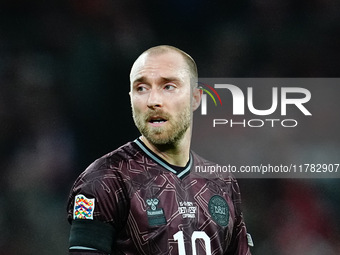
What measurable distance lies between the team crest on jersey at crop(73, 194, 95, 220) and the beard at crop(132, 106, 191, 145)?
0.47 meters

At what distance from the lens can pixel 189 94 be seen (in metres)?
3.43

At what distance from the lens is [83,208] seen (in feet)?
10.2

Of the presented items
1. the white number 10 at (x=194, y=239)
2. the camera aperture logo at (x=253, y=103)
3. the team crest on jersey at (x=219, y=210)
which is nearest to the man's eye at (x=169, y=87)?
the team crest on jersey at (x=219, y=210)

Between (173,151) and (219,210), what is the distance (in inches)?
15.8

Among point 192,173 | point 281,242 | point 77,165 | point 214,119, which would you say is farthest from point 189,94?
point 281,242

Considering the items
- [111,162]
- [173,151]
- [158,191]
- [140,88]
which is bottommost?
[158,191]

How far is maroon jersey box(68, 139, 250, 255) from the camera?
3.10 metres

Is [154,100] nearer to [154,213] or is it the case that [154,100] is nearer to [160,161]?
[160,161]

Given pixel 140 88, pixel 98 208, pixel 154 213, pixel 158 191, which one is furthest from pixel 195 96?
pixel 98 208

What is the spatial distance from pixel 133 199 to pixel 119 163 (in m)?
0.22

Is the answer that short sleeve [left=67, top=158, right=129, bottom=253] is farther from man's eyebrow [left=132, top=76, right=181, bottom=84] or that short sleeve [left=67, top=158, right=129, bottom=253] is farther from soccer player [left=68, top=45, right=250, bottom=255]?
man's eyebrow [left=132, top=76, right=181, bottom=84]

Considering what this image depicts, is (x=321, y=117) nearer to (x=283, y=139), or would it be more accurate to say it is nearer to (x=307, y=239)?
(x=283, y=139)

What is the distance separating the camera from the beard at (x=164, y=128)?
330 cm

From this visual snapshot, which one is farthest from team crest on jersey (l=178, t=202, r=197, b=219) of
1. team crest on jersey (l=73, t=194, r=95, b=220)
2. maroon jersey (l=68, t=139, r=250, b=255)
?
team crest on jersey (l=73, t=194, r=95, b=220)
